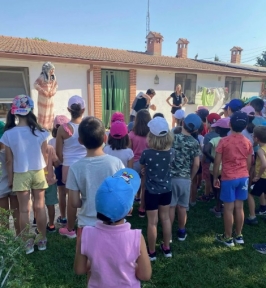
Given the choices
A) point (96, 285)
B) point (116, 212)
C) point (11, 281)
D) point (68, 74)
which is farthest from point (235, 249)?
point (68, 74)

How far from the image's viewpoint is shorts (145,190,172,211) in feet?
9.22

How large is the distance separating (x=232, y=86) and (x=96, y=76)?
9.60 meters

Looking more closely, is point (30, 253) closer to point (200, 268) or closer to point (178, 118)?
point (200, 268)

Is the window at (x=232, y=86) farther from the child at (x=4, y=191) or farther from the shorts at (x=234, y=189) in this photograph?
the child at (x=4, y=191)

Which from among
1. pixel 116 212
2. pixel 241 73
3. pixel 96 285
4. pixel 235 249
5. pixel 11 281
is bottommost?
pixel 235 249

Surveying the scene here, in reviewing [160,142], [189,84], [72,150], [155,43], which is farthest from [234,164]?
[155,43]

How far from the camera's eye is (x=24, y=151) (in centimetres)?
268

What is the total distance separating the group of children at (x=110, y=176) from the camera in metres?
1.49

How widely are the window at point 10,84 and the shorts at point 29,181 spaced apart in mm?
5979

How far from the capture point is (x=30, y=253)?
9.71 ft

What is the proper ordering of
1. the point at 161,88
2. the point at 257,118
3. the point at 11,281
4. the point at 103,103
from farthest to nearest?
the point at 161,88, the point at 103,103, the point at 257,118, the point at 11,281

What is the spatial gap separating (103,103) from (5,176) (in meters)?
7.69

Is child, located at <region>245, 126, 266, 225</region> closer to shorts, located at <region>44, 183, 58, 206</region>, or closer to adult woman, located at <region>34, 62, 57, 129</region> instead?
shorts, located at <region>44, 183, 58, 206</region>

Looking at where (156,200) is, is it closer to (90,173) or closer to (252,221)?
(90,173)
